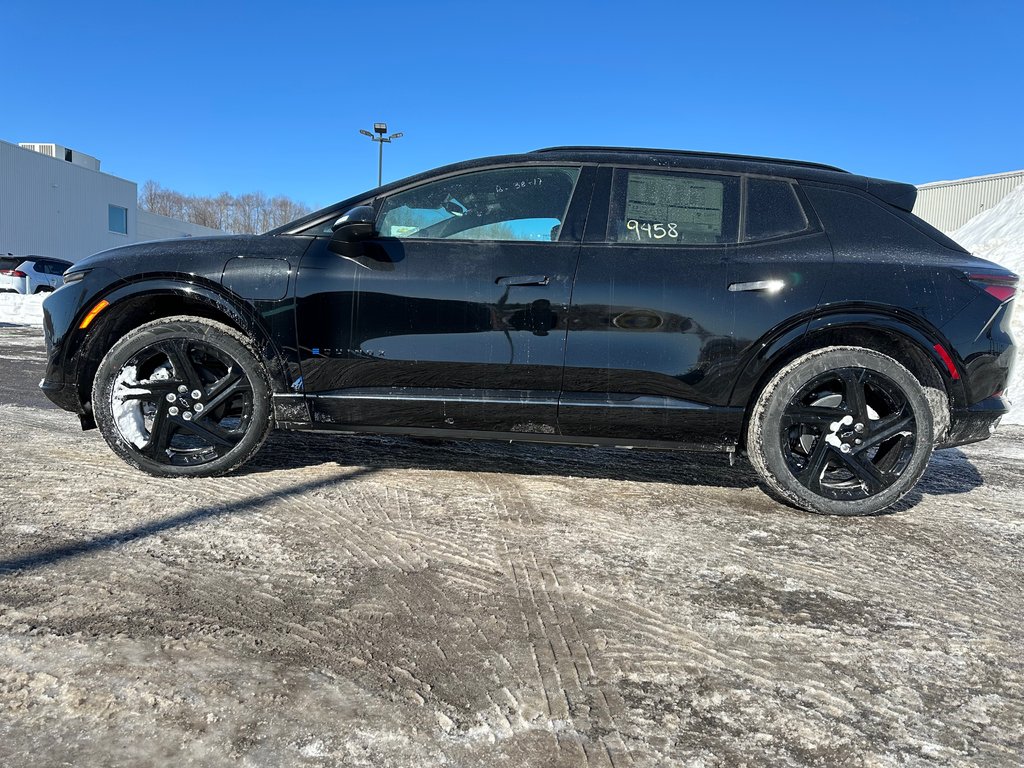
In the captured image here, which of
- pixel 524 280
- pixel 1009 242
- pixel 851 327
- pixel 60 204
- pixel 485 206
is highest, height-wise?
pixel 60 204

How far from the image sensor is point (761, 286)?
3295 millimetres

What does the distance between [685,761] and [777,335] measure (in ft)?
7.39

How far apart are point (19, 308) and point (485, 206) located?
1717 cm

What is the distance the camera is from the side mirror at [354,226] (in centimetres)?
332

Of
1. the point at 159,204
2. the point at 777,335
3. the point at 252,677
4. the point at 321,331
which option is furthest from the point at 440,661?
the point at 159,204

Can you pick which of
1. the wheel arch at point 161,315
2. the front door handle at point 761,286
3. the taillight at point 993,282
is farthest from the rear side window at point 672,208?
the wheel arch at point 161,315

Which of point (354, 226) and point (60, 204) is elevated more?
point (60, 204)

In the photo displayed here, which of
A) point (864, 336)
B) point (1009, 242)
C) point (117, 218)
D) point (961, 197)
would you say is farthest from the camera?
point (117, 218)

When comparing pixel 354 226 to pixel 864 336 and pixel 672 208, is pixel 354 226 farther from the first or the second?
pixel 864 336

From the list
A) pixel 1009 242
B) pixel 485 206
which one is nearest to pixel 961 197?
pixel 1009 242

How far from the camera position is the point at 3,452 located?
391 cm

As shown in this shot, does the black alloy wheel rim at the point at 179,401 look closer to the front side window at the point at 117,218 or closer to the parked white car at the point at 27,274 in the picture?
the parked white car at the point at 27,274

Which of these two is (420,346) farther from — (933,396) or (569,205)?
(933,396)

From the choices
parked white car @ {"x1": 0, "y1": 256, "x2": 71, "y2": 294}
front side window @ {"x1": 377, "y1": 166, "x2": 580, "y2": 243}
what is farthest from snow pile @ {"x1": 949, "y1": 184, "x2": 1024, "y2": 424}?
parked white car @ {"x1": 0, "y1": 256, "x2": 71, "y2": 294}
